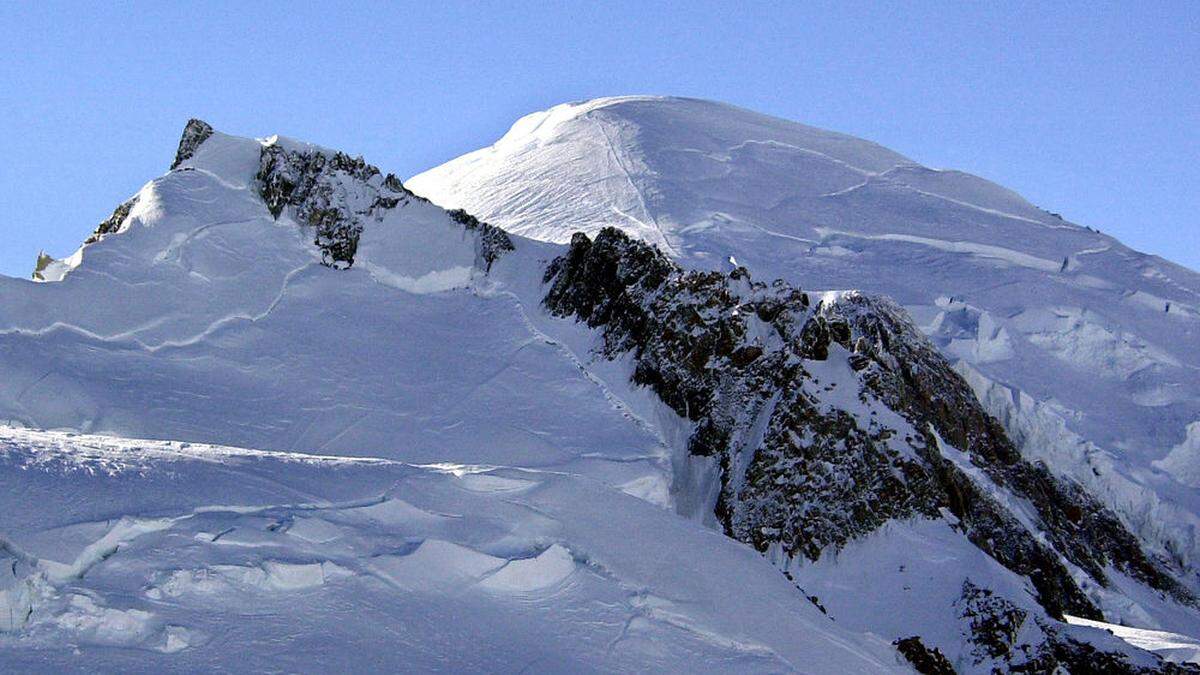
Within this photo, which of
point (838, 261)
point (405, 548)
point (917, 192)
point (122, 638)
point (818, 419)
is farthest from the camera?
point (917, 192)

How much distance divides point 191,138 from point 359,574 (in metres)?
23.8

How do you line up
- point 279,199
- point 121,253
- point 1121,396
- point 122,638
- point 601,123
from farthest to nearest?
point 601,123 → point 1121,396 → point 279,199 → point 121,253 → point 122,638

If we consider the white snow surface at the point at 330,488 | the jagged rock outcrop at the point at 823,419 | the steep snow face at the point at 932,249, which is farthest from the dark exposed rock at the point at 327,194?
the steep snow face at the point at 932,249

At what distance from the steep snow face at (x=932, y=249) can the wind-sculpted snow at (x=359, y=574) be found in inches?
724

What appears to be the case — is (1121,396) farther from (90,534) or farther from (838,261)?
(90,534)

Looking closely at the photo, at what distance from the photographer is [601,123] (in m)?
57.2

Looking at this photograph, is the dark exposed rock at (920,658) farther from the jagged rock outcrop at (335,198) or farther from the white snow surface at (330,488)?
the jagged rock outcrop at (335,198)

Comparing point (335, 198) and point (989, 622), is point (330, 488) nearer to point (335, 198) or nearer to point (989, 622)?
point (989, 622)

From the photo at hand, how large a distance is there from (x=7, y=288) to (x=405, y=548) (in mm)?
16918

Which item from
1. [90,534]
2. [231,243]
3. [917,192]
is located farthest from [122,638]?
[917,192]

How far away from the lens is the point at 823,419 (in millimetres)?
30359

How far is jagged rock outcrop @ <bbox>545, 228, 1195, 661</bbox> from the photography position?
1156 inches

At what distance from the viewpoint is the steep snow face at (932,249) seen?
36.8 meters

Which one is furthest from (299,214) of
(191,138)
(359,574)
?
(359,574)
